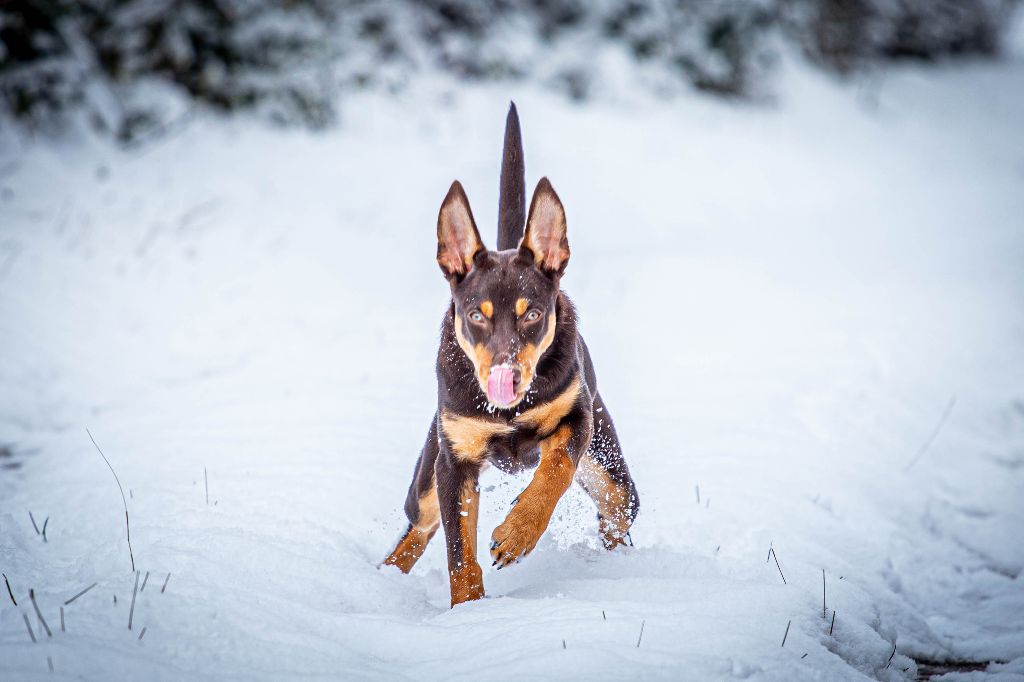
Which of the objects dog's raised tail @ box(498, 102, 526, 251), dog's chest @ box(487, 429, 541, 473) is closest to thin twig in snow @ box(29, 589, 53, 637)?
dog's chest @ box(487, 429, 541, 473)

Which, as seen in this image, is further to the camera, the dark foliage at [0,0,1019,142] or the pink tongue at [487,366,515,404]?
the dark foliage at [0,0,1019,142]

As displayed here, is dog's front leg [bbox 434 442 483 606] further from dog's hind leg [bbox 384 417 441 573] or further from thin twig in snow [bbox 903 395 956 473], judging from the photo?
thin twig in snow [bbox 903 395 956 473]

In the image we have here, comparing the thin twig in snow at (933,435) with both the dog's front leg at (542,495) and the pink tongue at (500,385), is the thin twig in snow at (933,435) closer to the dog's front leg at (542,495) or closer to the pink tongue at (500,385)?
the dog's front leg at (542,495)

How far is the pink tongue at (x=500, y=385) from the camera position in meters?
2.53

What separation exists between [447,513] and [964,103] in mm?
19013

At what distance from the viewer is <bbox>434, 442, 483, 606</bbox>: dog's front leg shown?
2686mm

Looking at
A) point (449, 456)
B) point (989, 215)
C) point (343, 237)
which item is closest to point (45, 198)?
point (343, 237)

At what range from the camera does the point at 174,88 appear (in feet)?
32.6

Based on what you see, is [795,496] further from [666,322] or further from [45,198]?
[45,198]

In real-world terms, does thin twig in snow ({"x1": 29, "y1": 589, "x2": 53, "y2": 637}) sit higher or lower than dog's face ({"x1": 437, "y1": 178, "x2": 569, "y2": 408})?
lower

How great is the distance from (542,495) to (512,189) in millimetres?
1501

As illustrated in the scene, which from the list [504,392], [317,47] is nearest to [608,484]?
[504,392]

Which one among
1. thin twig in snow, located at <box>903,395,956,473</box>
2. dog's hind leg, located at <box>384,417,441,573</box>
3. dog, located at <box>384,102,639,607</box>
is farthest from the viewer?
thin twig in snow, located at <box>903,395,956,473</box>

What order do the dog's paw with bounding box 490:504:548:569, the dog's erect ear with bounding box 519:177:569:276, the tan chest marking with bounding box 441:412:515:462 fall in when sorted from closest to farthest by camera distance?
1. the dog's paw with bounding box 490:504:548:569
2. the tan chest marking with bounding box 441:412:515:462
3. the dog's erect ear with bounding box 519:177:569:276
